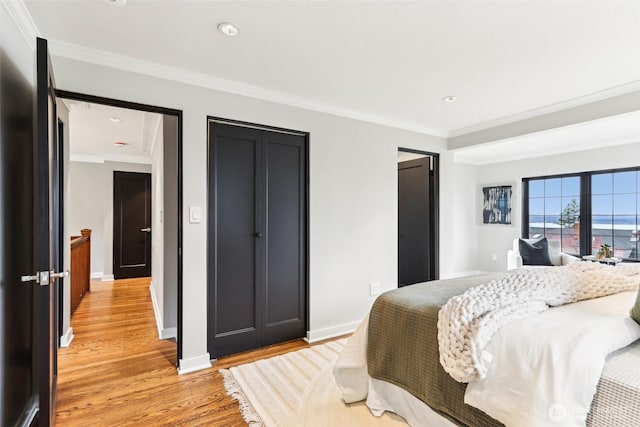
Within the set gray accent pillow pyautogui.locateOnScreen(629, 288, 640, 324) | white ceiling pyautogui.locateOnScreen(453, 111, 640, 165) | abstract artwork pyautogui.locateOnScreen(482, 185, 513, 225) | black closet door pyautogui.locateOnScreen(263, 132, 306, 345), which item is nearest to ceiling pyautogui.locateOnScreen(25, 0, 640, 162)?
→ black closet door pyautogui.locateOnScreen(263, 132, 306, 345)

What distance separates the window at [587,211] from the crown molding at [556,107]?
2.59 metres

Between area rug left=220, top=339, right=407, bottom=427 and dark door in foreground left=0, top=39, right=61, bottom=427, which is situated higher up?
dark door in foreground left=0, top=39, right=61, bottom=427

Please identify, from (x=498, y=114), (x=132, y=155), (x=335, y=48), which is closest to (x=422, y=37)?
(x=335, y=48)

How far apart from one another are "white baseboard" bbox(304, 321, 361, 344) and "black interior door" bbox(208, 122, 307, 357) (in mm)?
110

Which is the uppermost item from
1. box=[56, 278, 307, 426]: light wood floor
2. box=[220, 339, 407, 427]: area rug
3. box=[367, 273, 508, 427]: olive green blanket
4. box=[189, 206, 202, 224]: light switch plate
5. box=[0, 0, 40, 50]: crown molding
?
box=[0, 0, 40, 50]: crown molding

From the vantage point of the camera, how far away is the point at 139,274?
6609mm

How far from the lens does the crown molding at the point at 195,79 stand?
2.18 metres

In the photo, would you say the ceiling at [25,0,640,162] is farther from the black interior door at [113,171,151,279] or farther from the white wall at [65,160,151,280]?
the white wall at [65,160,151,280]

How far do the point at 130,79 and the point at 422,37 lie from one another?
6.76ft

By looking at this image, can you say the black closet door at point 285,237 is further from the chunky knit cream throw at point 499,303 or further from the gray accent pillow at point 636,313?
the gray accent pillow at point 636,313

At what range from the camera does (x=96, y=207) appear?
6523mm

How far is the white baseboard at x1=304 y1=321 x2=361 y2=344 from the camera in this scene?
3.14m

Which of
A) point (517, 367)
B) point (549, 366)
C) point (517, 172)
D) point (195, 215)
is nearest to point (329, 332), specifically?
point (195, 215)

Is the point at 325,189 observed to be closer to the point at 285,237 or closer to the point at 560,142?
the point at 285,237
